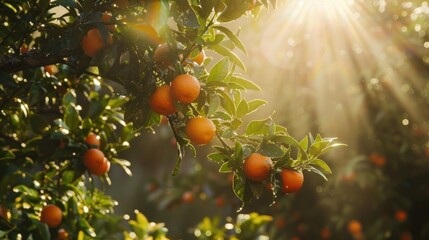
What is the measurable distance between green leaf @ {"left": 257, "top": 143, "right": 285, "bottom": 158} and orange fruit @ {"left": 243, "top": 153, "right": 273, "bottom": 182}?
19 mm

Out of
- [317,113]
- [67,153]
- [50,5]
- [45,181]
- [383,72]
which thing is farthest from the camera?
[317,113]

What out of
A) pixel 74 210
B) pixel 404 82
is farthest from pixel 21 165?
pixel 404 82

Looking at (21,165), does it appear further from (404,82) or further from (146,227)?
(404,82)

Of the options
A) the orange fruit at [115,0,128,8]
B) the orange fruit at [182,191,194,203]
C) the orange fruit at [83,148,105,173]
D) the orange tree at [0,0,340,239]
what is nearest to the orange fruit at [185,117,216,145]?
the orange tree at [0,0,340,239]

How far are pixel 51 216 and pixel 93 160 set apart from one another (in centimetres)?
25

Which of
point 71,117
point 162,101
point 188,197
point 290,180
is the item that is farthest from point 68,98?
point 188,197

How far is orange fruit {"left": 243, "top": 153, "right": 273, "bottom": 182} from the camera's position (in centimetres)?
135

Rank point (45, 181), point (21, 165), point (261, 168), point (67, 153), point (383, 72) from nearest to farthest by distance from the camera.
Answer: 1. point (261, 168)
2. point (67, 153)
3. point (21, 165)
4. point (45, 181)
5. point (383, 72)

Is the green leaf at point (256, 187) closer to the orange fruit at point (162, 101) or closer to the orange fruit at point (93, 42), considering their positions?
the orange fruit at point (162, 101)

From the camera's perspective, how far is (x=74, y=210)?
1.93 metres

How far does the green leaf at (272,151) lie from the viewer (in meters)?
1.39

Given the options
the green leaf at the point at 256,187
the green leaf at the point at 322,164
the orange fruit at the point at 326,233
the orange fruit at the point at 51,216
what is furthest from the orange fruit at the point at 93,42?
the orange fruit at the point at 326,233

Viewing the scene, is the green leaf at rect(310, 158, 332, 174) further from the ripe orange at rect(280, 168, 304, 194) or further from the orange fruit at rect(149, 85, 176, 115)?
the orange fruit at rect(149, 85, 176, 115)

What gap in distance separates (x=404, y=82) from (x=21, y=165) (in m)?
3.47
